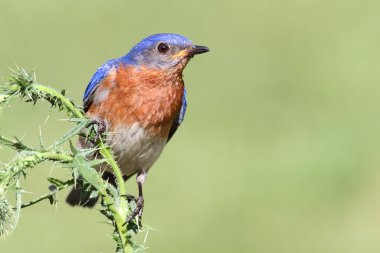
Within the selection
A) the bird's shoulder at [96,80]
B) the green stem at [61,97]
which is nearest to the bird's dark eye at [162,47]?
the bird's shoulder at [96,80]

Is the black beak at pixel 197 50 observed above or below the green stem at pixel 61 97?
below

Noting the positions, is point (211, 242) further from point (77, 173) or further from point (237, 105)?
point (77, 173)

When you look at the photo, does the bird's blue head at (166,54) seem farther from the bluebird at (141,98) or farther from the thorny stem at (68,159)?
the thorny stem at (68,159)

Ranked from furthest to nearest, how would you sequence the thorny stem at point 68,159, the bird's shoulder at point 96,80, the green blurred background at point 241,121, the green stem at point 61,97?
the green blurred background at point 241,121, the bird's shoulder at point 96,80, the green stem at point 61,97, the thorny stem at point 68,159

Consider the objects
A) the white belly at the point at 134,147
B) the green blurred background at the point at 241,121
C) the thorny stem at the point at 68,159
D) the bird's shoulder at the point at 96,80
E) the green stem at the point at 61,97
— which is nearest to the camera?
the thorny stem at the point at 68,159

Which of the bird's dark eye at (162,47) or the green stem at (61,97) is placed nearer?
the green stem at (61,97)

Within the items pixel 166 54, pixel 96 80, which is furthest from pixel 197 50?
pixel 96 80

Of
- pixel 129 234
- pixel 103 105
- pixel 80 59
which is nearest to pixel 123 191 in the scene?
pixel 129 234

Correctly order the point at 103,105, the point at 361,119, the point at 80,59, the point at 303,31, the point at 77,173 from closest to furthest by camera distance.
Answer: the point at 77,173
the point at 103,105
the point at 361,119
the point at 80,59
the point at 303,31

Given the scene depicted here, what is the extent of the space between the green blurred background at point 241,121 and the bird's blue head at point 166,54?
5.53 feet

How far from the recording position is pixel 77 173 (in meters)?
2.75

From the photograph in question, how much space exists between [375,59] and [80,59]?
4104mm

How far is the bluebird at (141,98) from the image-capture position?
18.4ft

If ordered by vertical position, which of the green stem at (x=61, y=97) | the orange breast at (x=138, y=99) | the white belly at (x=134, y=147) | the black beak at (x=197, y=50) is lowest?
the white belly at (x=134, y=147)
